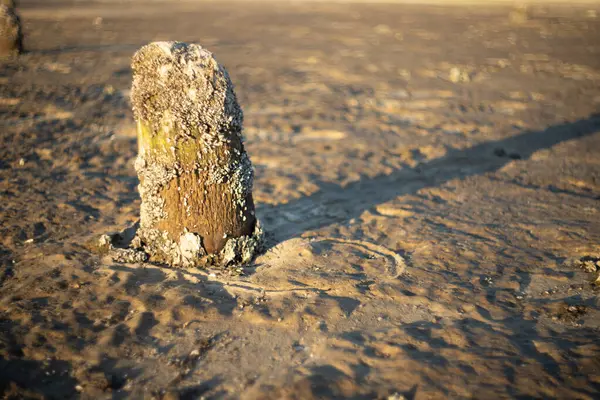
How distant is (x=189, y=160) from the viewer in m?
3.71

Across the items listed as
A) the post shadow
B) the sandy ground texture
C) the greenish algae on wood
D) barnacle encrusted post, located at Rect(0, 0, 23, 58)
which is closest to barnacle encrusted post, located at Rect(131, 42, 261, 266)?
the greenish algae on wood

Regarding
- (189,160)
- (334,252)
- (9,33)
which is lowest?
(334,252)

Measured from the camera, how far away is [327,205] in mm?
5352

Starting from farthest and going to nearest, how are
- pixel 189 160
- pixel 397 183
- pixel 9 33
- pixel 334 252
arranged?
pixel 9 33
pixel 397 183
pixel 334 252
pixel 189 160

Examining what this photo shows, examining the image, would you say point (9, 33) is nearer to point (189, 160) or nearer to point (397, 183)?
point (189, 160)

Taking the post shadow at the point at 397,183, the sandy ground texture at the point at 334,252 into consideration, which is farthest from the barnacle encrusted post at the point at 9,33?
the post shadow at the point at 397,183

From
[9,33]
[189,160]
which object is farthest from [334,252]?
[9,33]

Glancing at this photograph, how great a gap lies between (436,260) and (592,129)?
5631 millimetres

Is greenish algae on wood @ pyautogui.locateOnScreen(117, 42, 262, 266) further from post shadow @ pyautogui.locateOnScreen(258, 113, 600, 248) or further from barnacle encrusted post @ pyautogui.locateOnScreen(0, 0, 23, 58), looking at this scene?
barnacle encrusted post @ pyautogui.locateOnScreen(0, 0, 23, 58)

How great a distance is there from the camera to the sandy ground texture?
8.96 feet

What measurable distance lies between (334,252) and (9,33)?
11304mm

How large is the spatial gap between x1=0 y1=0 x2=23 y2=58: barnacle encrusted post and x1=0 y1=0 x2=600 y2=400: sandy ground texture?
69cm

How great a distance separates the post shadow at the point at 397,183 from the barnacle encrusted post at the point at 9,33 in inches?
389

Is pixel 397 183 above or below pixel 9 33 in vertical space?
below
